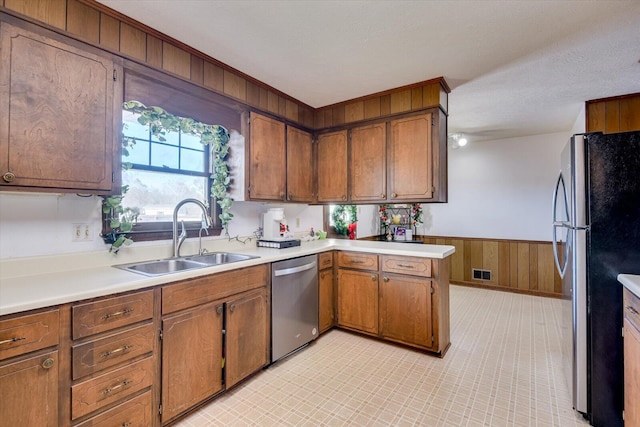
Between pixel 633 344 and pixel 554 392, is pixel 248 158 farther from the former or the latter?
pixel 554 392

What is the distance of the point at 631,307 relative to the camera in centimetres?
154

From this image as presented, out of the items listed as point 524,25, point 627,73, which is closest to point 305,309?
point 524,25

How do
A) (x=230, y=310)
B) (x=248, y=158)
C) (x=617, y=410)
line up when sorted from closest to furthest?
(x=617, y=410) → (x=230, y=310) → (x=248, y=158)

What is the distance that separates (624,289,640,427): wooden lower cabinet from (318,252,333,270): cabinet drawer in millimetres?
2133

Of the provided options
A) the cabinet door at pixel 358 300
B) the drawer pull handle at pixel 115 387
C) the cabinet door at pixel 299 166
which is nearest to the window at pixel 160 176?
the cabinet door at pixel 299 166

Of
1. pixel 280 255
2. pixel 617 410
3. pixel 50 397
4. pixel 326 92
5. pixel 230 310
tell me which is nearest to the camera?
pixel 50 397

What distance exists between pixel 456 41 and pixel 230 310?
2456 mm

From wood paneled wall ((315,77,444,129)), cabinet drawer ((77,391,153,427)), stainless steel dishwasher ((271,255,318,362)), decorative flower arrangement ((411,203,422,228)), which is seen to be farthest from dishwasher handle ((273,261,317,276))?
decorative flower arrangement ((411,203,422,228))

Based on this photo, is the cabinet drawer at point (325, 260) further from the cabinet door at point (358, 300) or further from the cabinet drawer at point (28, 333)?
the cabinet drawer at point (28, 333)

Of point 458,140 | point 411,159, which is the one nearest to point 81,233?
point 411,159

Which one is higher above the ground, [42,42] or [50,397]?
[42,42]

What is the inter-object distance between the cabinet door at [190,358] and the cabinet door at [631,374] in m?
2.26

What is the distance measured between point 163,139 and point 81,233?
90cm

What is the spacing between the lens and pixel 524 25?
6.28ft
